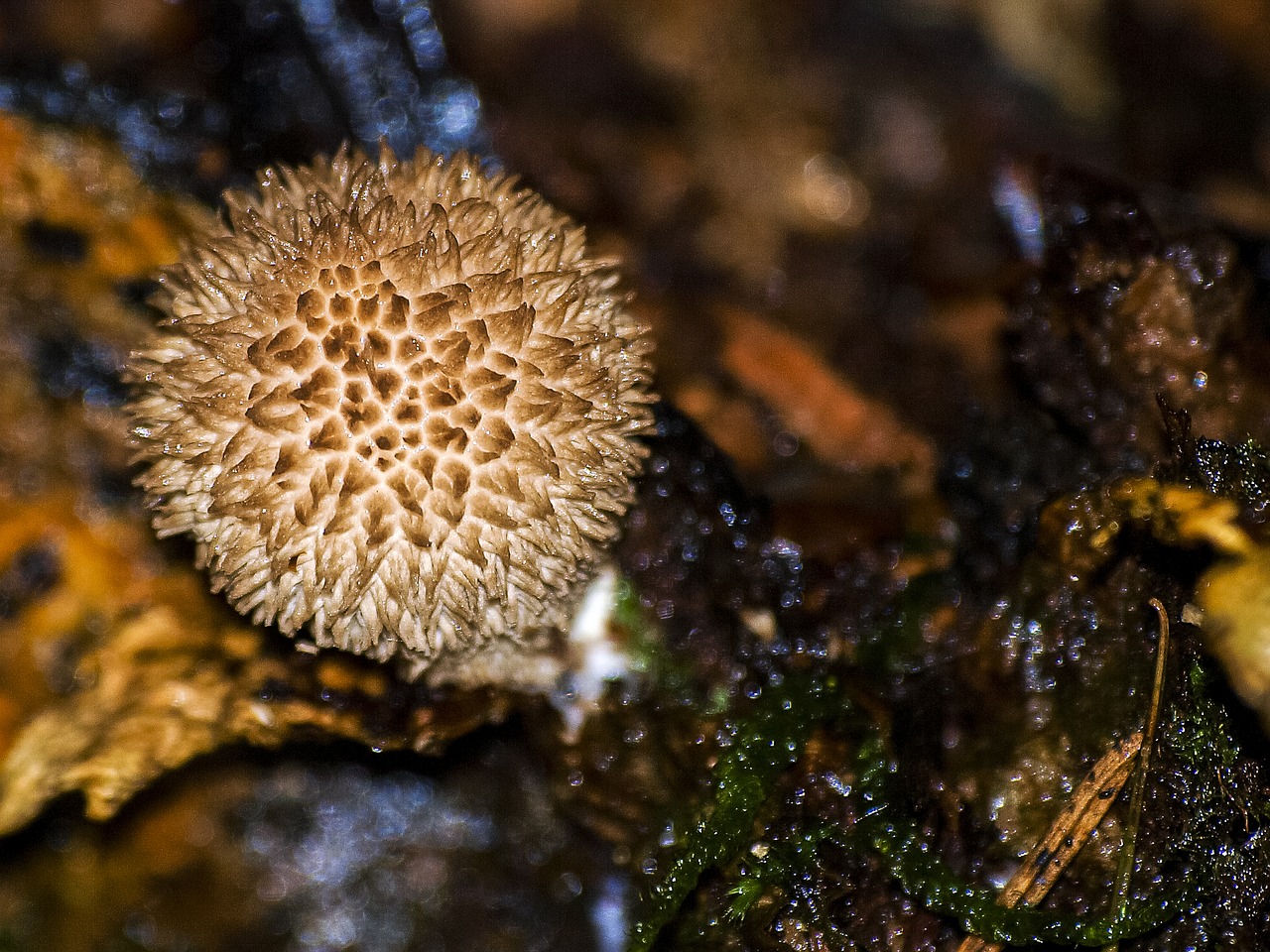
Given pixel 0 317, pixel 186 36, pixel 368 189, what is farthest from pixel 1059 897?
pixel 186 36

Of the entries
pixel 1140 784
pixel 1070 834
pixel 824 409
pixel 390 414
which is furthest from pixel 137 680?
pixel 1140 784

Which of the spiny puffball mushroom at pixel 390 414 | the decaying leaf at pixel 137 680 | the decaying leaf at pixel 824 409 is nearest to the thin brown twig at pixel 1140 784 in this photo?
the decaying leaf at pixel 824 409

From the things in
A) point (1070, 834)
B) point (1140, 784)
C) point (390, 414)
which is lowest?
point (1070, 834)

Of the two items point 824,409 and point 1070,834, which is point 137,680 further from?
point 1070,834

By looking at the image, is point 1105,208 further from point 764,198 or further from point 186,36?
point 186,36

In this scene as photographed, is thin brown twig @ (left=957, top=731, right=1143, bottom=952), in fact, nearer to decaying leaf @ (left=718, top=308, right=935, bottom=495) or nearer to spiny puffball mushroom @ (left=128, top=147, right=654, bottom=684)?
decaying leaf @ (left=718, top=308, right=935, bottom=495)

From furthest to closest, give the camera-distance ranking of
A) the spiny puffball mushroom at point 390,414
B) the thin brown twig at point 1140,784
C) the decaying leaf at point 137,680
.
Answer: the decaying leaf at point 137,680, the thin brown twig at point 1140,784, the spiny puffball mushroom at point 390,414

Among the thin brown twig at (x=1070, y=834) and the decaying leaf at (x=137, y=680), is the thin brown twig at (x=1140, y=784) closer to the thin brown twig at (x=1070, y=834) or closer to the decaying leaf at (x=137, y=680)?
the thin brown twig at (x=1070, y=834)

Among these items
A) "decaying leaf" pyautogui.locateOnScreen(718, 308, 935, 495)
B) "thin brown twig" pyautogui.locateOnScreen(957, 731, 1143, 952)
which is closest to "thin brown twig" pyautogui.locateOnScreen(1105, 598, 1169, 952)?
"thin brown twig" pyautogui.locateOnScreen(957, 731, 1143, 952)
